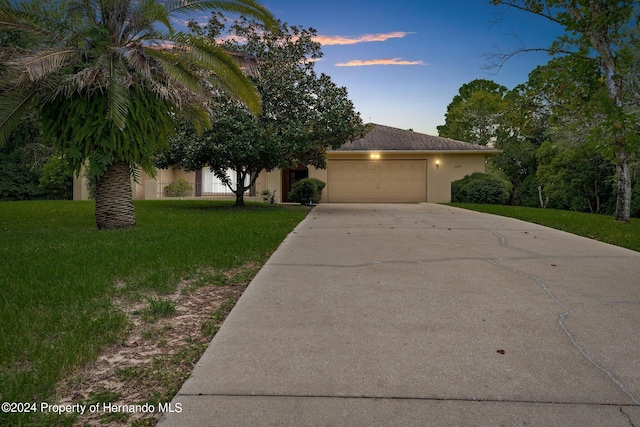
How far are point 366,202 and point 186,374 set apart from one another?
20200mm

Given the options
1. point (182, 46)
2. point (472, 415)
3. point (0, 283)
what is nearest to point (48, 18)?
point (182, 46)

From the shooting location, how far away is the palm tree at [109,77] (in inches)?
314

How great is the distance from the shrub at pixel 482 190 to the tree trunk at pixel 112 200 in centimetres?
1601

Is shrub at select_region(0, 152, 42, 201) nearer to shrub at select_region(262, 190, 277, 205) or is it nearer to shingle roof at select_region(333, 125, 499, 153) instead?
shrub at select_region(262, 190, 277, 205)

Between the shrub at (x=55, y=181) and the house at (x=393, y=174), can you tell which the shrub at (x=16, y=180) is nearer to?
the shrub at (x=55, y=181)

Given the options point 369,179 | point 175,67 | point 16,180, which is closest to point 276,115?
point 175,67

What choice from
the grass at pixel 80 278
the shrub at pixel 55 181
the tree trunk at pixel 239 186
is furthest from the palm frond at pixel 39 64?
the shrub at pixel 55 181

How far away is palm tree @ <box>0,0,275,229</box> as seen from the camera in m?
7.96

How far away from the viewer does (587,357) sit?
2.89 meters

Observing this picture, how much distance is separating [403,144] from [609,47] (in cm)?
1311

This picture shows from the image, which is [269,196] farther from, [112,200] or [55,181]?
[112,200]

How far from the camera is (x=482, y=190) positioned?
20.2 metres

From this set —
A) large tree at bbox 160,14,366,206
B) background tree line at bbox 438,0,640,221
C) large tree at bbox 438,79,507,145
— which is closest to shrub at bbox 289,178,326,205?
large tree at bbox 160,14,366,206

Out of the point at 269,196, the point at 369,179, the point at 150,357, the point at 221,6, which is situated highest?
the point at 221,6
